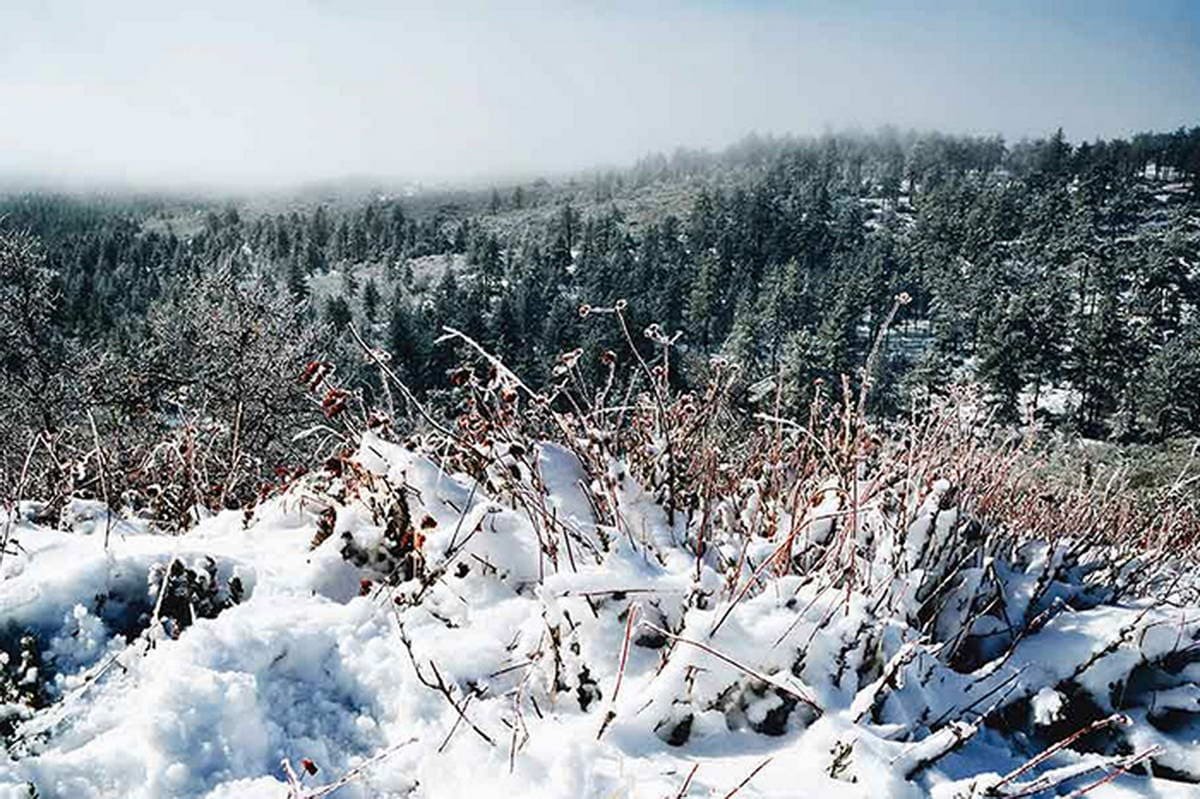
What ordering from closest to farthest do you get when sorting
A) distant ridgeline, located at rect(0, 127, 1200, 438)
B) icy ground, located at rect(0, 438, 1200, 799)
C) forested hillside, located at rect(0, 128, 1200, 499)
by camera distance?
icy ground, located at rect(0, 438, 1200, 799) → forested hillside, located at rect(0, 128, 1200, 499) → distant ridgeline, located at rect(0, 127, 1200, 438)

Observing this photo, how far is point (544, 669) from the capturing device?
2029mm

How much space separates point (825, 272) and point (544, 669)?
11541 cm

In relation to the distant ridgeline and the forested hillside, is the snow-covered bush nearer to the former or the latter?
the forested hillside

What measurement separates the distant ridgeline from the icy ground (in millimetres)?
38659

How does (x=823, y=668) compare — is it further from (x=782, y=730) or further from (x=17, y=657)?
(x=17, y=657)

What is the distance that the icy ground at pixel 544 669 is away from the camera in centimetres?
167

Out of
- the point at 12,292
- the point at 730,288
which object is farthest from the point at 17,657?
the point at 730,288

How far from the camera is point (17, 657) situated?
6.33 feet

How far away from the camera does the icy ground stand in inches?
65.6

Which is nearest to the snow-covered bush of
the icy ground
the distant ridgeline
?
the icy ground

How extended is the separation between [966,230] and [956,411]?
116m

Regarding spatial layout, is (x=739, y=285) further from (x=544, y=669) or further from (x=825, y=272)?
(x=544, y=669)

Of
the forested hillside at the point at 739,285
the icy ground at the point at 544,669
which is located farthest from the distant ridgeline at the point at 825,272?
the icy ground at the point at 544,669

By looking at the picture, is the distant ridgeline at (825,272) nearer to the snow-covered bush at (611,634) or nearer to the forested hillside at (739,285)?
the forested hillside at (739,285)
